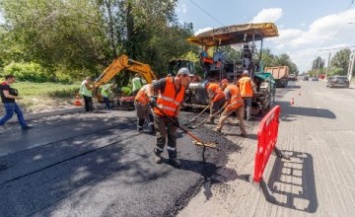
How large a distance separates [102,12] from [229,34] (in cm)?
771

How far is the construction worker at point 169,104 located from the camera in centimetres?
386

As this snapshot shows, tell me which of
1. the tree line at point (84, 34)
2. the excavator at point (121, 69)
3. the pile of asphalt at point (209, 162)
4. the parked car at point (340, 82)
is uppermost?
the tree line at point (84, 34)

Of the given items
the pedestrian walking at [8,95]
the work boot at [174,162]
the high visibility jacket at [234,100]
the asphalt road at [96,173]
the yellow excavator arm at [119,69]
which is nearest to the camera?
the asphalt road at [96,173]

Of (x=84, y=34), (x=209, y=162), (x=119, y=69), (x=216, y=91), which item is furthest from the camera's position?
(x=84, y=34)

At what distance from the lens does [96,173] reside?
3.66 m

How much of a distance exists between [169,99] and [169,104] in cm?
9

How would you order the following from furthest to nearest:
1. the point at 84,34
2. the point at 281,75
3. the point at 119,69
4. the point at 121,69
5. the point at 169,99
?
1. the point at 281,75
2. the point at 84,34
3. the point at 121,69
4. the point at 119,69
5. the point at 169,99

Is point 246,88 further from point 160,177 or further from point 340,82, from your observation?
point 340,82

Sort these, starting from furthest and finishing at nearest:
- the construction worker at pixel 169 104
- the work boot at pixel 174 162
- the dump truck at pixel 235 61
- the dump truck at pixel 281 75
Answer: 1. the dump truck at pixel 281 75
2. the dump truck at pixel 235 61
3. the work boot at pixel 174 162
4. the construction worker at pixel 169 104

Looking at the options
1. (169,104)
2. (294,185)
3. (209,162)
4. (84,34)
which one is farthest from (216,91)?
(84,34)

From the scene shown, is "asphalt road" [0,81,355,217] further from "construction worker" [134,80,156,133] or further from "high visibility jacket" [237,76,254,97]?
"high visibility jacket" [237,76,254,97]

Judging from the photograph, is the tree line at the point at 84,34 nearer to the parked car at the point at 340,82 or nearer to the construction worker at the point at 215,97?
the construction worker at the point at 215,97

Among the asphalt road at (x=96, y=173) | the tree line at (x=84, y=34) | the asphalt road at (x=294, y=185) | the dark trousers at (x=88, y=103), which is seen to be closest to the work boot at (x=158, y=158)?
the asphalt road at (x=96, y=173)

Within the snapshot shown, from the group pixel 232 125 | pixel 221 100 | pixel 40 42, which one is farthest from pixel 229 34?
pixel 40 42
